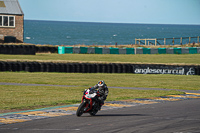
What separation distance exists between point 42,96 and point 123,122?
333 inches

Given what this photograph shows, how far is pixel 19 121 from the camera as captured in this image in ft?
39.5

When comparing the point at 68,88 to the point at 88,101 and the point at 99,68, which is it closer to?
the point at 99,68

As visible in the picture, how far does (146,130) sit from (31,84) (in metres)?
16.1

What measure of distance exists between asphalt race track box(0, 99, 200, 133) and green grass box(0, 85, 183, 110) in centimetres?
324

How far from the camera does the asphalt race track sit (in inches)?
417

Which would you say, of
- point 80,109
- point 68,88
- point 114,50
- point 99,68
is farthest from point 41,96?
point 114,50

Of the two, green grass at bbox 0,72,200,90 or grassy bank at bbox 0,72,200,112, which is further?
green grass at bbox 0,72,200,90

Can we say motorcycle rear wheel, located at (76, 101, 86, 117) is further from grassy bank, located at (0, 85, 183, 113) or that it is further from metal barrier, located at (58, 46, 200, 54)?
metal barrier, located at (58, 46, 200, 54)

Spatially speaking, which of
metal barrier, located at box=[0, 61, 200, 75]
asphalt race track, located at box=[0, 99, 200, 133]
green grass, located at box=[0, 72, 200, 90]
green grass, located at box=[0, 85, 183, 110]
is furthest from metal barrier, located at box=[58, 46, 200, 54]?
asphalt race track, located at box=[0, 99, 200, 133]

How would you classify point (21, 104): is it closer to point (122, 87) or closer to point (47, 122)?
point (47, 122)

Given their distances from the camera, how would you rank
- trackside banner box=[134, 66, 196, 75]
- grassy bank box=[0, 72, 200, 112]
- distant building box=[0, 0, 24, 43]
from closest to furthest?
grassy bank box=[0, 72, 200, 112], trackside banner box=[134, 66, 196, 75], distant building box=[0, 0, 24, 43]

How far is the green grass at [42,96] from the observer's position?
16.3 m

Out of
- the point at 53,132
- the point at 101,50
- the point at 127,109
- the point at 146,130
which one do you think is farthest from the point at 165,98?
the point at 101,50

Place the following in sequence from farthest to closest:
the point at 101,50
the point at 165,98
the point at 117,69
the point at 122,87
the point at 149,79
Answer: the point at 101,50, the point at 117,69, the point at 149,79, the point at 122,87, the point at 165,98
